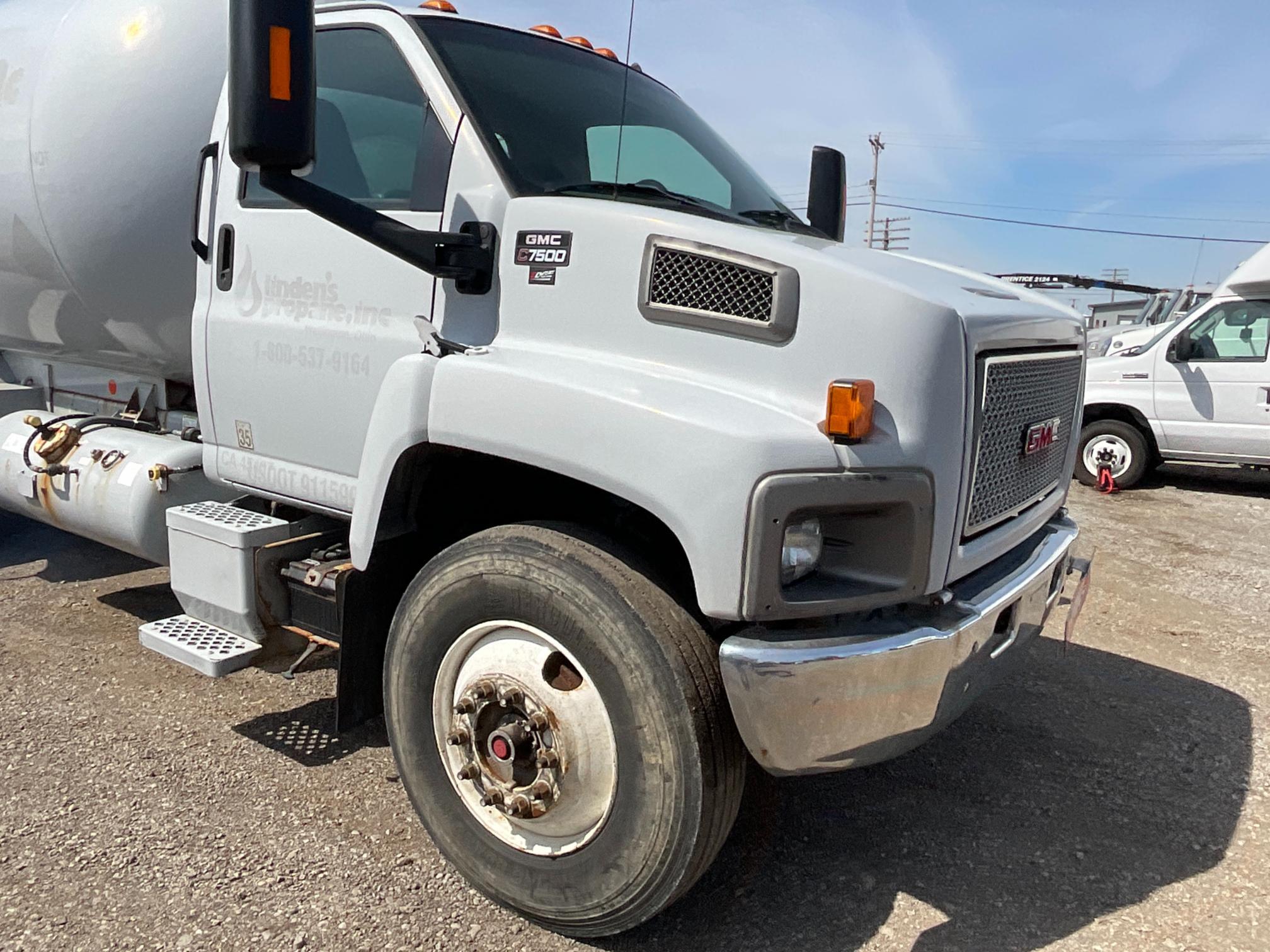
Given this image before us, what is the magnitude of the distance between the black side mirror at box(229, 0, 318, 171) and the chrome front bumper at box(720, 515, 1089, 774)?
5.22 ft

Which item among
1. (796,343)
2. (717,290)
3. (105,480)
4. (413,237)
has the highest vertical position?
(413,237)

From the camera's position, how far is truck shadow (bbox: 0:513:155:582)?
567 centimetres

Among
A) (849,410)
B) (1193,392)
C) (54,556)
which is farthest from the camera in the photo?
(1193,392)

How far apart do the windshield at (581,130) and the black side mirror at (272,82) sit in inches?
23.7

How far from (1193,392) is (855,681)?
28.6 feet

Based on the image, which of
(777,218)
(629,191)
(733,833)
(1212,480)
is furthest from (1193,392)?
(629,191)

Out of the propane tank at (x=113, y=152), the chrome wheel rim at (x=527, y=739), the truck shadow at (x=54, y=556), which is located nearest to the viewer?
the chrome wheel rim at (x=527, y=739)

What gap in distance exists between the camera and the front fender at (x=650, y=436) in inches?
85.4

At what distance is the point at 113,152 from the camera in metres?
3.89

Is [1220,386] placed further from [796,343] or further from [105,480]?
[105,480]

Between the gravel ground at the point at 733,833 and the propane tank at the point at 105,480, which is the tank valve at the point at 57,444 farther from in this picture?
the gravel ground at the point at 733,833

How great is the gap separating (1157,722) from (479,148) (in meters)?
3.55

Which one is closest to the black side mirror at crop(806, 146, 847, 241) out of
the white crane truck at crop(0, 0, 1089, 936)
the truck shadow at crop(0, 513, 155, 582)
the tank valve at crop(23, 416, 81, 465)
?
the white crane truck at crop(0, 0, 1089, 936)

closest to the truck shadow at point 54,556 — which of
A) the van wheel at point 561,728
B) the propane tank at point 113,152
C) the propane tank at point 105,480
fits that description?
the propane tank at point 105,480
